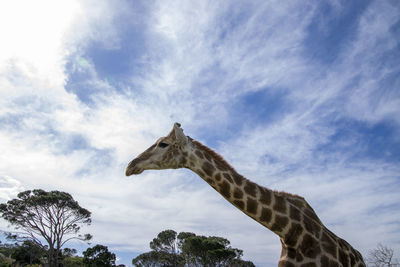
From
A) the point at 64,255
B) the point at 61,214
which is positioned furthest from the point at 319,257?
the point at 64,255

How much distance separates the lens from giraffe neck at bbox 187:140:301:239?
5.78 meters

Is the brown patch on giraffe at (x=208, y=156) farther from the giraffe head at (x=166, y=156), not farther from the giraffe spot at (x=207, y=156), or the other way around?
the giraffe head at (x=166, y=156)

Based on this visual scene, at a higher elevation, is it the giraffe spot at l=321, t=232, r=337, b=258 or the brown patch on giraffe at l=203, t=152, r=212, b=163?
the brown patch on giraffe at l=203, t=152, r=212, b=163

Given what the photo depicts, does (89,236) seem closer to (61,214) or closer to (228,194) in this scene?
(61,214)

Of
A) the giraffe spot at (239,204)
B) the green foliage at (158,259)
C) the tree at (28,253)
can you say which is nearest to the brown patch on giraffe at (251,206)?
the giraffe spot at (239,204)

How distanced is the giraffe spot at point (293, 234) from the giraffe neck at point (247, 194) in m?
0.02

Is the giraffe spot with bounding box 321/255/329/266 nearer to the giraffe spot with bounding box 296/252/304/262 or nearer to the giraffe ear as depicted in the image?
the giraffe spot with bounding box 296/252/304/262

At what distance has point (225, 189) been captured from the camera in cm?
618

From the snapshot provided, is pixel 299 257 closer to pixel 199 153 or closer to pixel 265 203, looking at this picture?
pixel 265 203

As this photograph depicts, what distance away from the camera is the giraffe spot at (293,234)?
560 centimetres

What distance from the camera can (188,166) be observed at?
6668 millimetres

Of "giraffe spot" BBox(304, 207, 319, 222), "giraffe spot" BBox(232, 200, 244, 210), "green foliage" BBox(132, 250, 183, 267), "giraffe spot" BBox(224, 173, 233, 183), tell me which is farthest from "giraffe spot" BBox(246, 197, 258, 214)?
"green foliage" BBox(132, 250, 183, 267)

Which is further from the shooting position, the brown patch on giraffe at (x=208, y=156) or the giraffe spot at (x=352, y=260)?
the brown patch on giraffe at (x=208, y=156)

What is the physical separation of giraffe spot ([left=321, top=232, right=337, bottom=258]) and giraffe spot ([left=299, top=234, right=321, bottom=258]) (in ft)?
0.49
